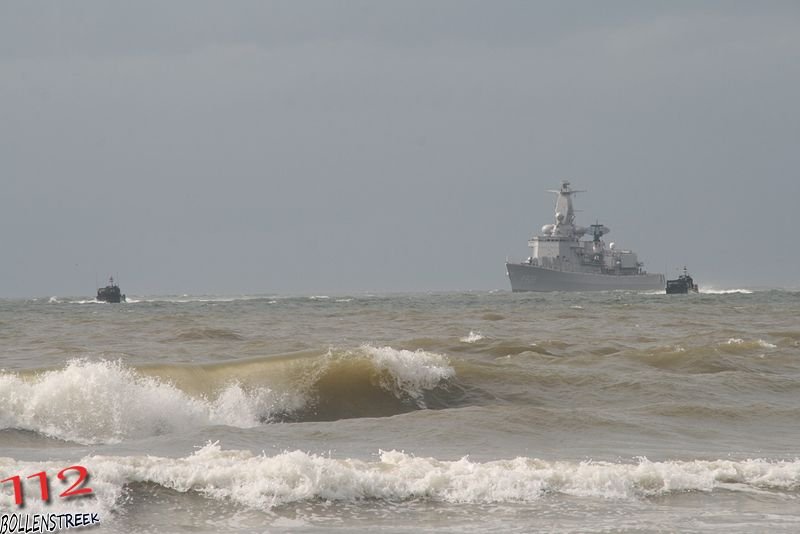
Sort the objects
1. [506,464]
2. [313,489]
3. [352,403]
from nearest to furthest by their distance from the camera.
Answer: [313,489] < [506,464] < [352,403]

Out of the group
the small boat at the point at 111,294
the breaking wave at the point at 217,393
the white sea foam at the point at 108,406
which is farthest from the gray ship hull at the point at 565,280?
the white sea foam at the point at 108,406

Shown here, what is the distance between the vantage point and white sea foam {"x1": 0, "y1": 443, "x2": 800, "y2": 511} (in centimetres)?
984

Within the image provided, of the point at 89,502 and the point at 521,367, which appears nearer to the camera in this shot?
the point at 89,502

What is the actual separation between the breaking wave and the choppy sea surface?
0.04 metres

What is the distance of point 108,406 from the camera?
51.0 ft

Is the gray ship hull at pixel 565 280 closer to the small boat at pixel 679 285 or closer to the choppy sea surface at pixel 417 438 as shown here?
the small boat at pixel 679 285

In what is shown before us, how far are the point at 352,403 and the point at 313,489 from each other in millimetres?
8137

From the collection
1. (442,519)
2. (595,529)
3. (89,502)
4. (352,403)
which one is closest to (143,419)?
(352,403)

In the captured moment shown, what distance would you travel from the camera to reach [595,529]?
879 centimetres

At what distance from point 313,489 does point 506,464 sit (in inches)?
90.2

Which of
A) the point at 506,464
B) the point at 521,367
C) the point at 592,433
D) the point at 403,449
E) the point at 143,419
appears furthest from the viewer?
the point at 521,367

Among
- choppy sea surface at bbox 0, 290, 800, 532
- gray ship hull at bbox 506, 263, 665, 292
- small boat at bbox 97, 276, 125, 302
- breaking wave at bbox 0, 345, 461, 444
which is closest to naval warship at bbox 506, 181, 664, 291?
gray ship hull at bbox 506, 263, 665, 292

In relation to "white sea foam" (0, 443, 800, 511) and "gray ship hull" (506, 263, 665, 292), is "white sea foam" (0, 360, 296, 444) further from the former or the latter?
"gray ship hull" (506, 263, 665, 292)

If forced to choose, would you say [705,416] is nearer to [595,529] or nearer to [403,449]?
[403,449]
